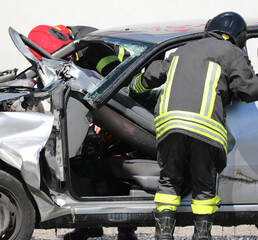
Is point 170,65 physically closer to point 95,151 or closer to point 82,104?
point 82,104

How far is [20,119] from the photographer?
3551 millimetres

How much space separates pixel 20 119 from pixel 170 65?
908 millimetres

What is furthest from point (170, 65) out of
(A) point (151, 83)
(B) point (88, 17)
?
(B) point (88, 17)

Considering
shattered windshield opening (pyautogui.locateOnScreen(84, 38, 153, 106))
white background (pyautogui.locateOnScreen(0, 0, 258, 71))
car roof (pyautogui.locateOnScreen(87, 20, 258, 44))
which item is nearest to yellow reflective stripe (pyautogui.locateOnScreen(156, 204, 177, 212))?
shattered windshield opening (pyautogui.locateOnScreen(84, 38, 153, 106))

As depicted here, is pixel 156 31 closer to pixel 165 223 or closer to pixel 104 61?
pixel 104 61

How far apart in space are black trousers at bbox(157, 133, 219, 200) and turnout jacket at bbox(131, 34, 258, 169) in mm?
83

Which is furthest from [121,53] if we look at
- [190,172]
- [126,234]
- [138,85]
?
[126,234]

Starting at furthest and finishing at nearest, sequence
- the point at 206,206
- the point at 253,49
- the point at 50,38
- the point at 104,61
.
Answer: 1. the point at 253,49
2. the point at 50,38
3. the point at 104,61
4. the point at 206,206

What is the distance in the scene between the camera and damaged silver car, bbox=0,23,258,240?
11.6ft

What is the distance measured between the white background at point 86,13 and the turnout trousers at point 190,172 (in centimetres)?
707

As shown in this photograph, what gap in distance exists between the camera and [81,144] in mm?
3736

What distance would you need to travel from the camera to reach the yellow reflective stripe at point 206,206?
359 cm

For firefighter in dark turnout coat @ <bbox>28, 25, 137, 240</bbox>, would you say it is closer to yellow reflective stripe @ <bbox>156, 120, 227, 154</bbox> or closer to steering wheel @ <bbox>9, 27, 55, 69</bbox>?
steering wheel @ <bbox>9, 27, 55, 69</bbox>

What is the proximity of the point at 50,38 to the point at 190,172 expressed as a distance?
74.7 inches
